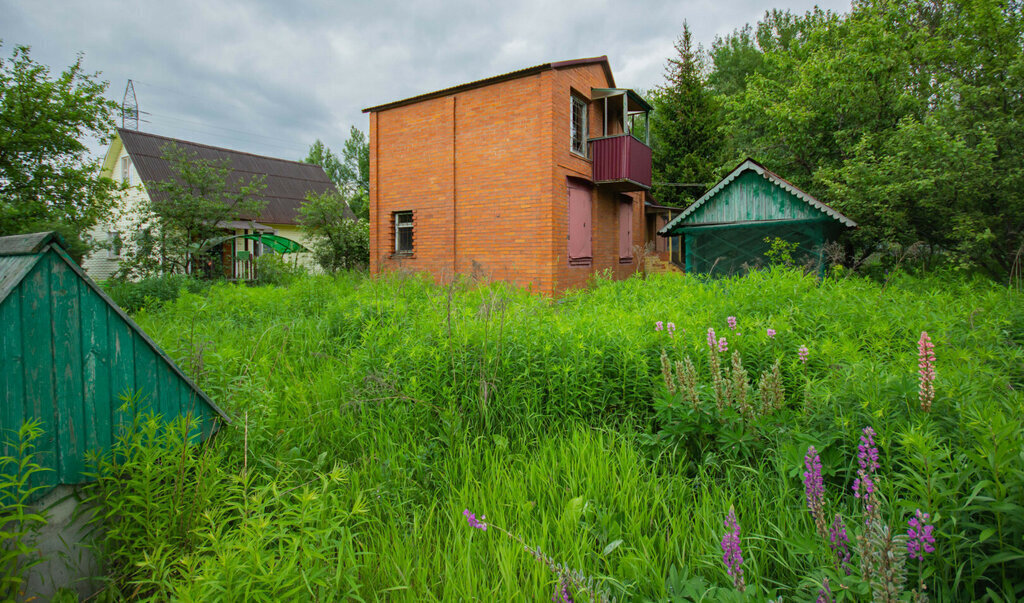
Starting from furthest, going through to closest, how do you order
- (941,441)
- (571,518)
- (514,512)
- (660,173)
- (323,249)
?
1. (660,173)
2. (323,249)
3. (514,512)
4. (571,518)
5. (941,441)

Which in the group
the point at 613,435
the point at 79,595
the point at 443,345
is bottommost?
the point at 79,595

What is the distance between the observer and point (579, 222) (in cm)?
1312

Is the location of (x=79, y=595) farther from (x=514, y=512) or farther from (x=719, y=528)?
(x=719, y=528)

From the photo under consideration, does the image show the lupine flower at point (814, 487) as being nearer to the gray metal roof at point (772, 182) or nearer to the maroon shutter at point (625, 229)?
the gray metal roof at point (772, 182)

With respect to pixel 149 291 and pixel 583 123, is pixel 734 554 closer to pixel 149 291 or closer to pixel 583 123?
pixel 149 291

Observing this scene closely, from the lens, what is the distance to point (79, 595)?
7.13 feet

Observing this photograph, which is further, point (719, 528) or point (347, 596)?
point (719, 528)

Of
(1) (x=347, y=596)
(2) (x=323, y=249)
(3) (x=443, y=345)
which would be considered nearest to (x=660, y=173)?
(2) (x=323, y=249)

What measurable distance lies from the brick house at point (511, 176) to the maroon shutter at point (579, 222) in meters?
0.03

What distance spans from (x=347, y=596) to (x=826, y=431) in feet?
8.42

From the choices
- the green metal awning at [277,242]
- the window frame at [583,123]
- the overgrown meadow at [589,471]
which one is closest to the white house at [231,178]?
the green metal awning at [277,242]

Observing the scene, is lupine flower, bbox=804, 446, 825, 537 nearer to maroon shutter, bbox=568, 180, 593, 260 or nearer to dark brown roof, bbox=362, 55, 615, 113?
maroon shutter, bbox=568, 180, 593, 260

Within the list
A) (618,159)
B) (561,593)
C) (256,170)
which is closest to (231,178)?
(256,170)

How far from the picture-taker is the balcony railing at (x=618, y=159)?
524 inches
